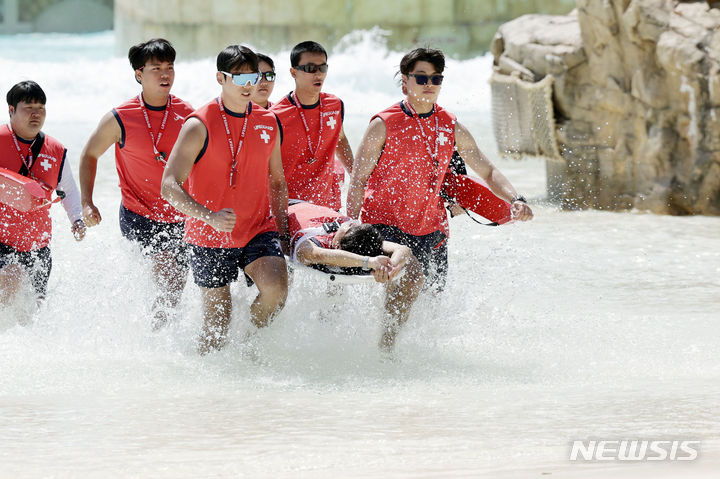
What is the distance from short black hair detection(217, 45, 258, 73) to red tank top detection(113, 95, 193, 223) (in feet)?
2.56

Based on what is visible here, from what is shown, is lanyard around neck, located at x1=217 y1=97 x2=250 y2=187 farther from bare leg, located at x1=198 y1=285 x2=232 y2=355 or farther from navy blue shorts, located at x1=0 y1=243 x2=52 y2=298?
navy blue shorts, located at x1=0 y1=243 x2=52 y2=298

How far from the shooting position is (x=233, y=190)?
5.02 m

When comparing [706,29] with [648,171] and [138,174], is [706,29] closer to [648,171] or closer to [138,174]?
[648,171]

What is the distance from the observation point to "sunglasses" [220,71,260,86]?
4.89 m

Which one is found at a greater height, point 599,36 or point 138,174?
point 599,36

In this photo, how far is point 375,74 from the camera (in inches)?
921

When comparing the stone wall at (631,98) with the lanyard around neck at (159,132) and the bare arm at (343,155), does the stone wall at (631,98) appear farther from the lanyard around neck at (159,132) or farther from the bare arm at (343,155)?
the lanyard around neck at (159,132)

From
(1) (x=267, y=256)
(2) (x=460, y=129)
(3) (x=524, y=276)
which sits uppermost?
(2) (x=460, y=129)

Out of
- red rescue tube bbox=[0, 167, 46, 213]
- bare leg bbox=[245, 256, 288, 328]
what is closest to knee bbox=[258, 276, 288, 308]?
bare leg bbox=[245, 256, 288, 328]

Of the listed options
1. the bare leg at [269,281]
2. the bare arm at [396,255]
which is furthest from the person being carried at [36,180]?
the bare arm at [396,255]

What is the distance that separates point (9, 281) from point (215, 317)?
1.28 metres

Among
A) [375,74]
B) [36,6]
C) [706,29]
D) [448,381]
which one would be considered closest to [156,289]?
[448,381]

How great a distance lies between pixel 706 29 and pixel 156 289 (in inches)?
230

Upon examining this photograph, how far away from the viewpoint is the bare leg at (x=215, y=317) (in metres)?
5.16
